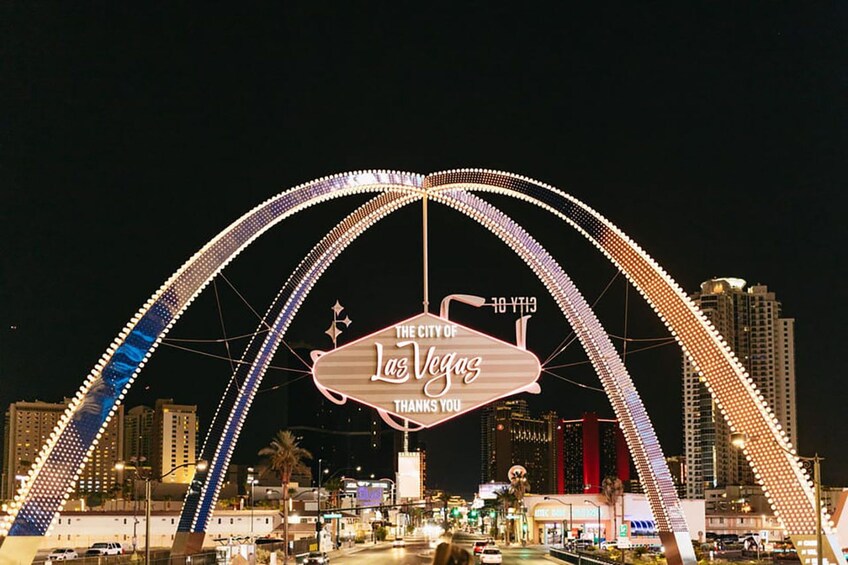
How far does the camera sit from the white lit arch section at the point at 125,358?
86.4ft

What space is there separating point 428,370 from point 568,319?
901 cm

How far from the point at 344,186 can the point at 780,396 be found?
430 ft

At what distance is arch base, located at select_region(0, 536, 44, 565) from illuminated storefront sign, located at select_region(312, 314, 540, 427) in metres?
7.50

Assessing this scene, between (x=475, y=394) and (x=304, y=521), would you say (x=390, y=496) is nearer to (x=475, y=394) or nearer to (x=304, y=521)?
(x=304, y=521)

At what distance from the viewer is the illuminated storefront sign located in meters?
26.9

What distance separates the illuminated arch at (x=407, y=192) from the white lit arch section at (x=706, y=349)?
3 cm

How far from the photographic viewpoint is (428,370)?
27.0m

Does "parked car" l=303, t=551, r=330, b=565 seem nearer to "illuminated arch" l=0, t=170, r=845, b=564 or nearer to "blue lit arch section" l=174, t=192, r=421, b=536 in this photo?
"blue lit arch section" l=174, t=192, r=421, b=536

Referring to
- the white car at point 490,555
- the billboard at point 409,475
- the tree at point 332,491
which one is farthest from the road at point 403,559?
the tree at point 332,491

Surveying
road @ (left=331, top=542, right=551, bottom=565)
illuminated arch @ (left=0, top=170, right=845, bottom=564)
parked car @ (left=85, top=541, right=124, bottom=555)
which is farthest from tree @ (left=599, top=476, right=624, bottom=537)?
illuminated arch @ (left=0, top=170, right=845, bottom=564)

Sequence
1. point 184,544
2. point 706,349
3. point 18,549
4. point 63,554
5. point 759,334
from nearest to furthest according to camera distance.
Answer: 1. point 18,549
2. point 706,349
3. point 184,544
4. point 63,554
5. point 759,334

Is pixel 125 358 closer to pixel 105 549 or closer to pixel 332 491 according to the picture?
pixel 105 549

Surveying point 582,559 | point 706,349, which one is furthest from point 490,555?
point 706,349

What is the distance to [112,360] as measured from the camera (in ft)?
90.5
